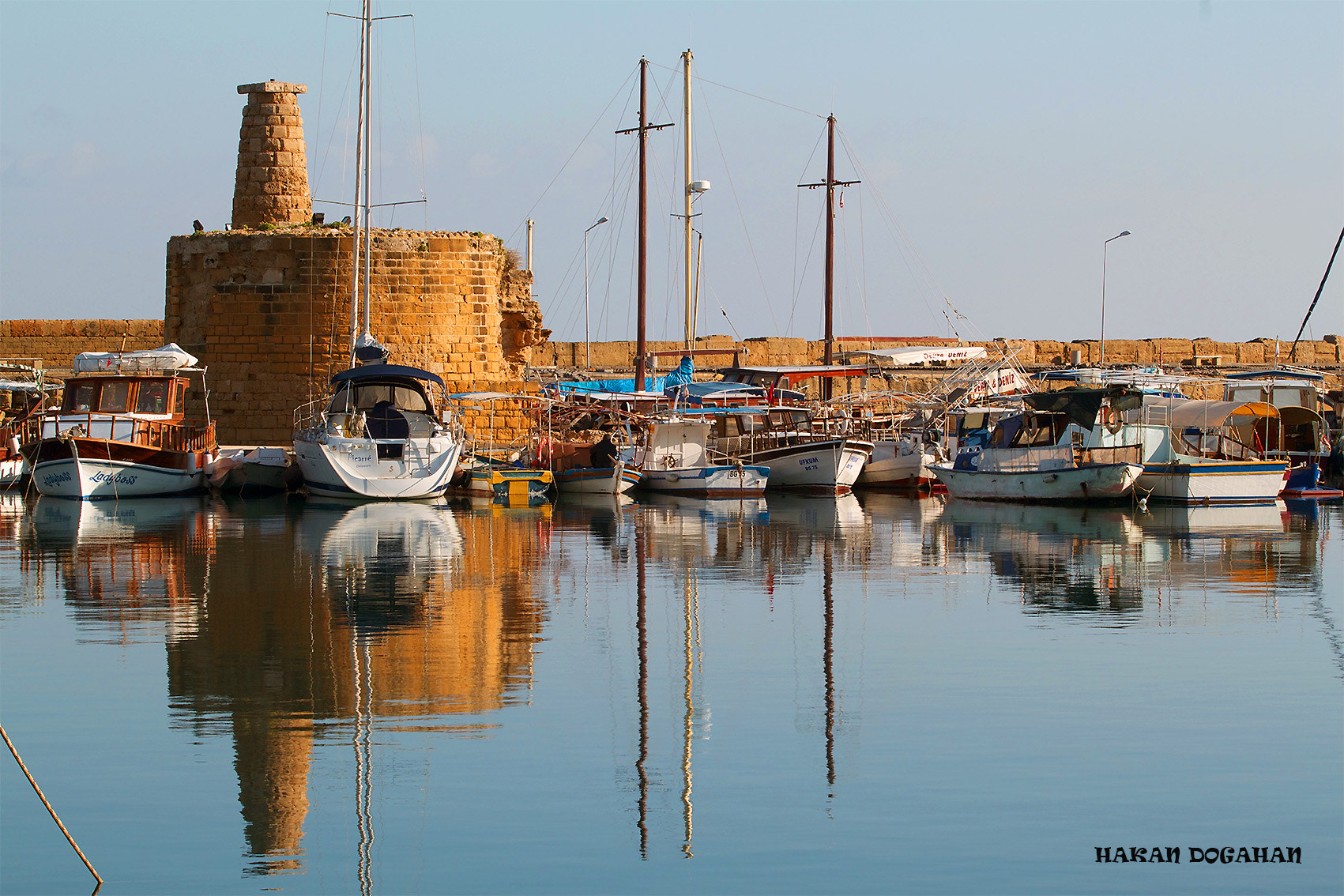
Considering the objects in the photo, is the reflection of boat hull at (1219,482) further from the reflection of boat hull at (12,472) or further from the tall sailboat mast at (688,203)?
the reflection of boat hull at (12,472)

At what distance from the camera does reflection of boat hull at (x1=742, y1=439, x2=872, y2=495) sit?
1056 inches

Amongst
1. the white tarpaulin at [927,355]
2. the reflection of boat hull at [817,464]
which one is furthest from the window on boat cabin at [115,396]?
the white tarpaulin at [927,355]

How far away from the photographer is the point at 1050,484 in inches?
955

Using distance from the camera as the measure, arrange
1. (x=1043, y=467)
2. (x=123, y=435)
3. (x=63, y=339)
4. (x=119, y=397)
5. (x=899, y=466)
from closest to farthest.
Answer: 1. (x=1043, y=467)
2. (x=123, y=435)
3. (x=119, y=397)
4. (x=899, y=466)
5. (x=63, y=339)

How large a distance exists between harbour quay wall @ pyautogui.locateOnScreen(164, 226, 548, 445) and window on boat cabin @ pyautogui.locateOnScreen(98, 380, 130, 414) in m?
4.28

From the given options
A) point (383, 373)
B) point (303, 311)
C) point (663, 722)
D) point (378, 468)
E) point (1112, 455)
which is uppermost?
point (303, 311)

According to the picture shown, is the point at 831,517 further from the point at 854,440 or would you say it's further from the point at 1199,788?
the point at 1199,788

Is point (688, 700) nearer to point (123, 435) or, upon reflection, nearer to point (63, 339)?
point (123, 435)

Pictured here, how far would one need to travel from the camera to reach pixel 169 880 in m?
5.61

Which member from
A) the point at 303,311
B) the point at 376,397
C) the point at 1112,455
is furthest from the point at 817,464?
the point at 303,311

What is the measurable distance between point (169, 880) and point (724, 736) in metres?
3.08

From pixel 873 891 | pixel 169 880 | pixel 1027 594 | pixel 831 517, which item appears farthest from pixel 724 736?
pixel 831 517

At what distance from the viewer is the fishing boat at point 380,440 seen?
23.3 metres

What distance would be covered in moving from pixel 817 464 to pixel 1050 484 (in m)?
4.51
